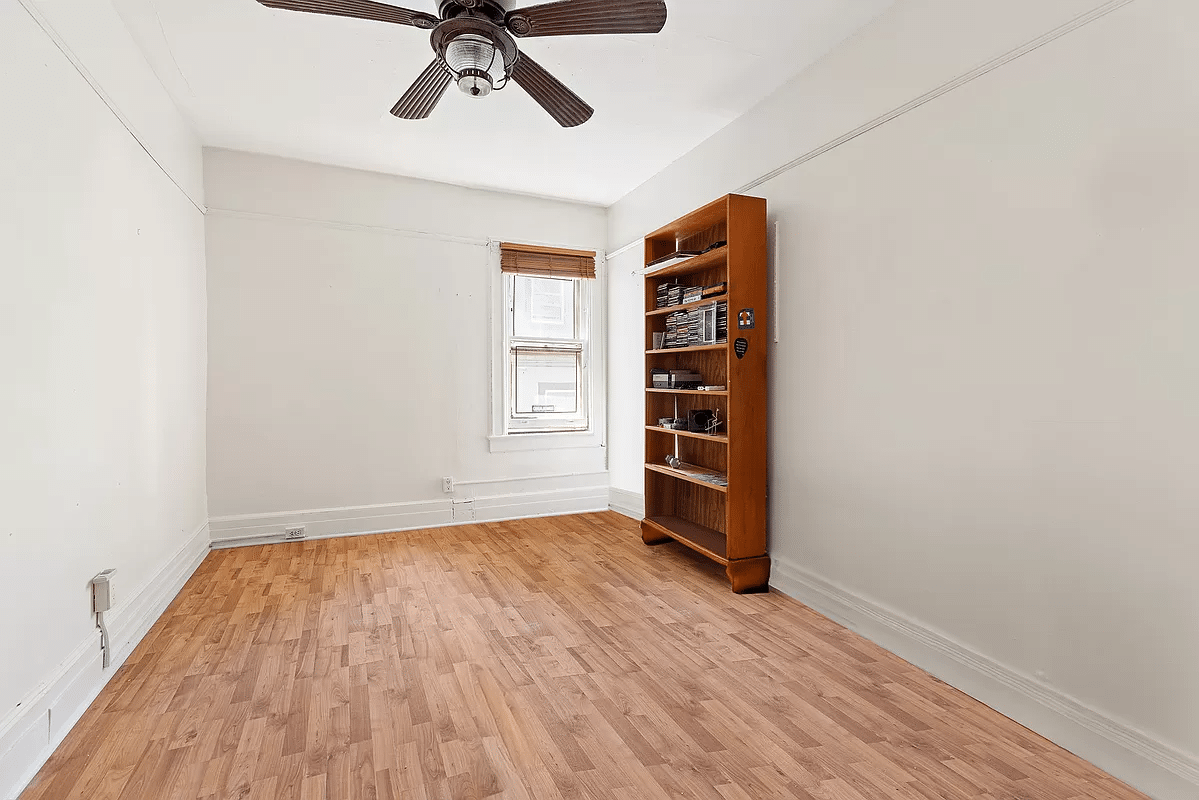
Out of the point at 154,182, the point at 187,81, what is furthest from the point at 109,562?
the point at 187,81

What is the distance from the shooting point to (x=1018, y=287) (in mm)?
2121

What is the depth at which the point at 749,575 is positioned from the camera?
132 inches

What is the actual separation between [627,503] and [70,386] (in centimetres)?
396

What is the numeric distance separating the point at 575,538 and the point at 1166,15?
13.2ft

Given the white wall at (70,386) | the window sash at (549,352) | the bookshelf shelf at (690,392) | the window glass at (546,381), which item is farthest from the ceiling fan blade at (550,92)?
the window glass at (546,381)

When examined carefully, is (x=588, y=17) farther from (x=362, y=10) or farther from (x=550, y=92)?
(x=362, y=10)

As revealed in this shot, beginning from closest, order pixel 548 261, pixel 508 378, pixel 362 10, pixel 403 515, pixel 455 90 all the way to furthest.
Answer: pixel 362 10
pixel 455 90
pixel 403 515
pixel 508 378
pixel 548 261

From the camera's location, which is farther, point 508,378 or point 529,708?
point 508,378

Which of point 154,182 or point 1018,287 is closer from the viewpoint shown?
point 1018,287

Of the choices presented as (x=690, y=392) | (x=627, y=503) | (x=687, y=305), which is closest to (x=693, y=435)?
(x=690, y=392)

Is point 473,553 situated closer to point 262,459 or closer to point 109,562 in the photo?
point 262,459

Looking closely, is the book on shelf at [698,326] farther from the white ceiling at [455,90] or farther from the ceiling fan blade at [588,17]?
the ceiling fan blade at [588,17]

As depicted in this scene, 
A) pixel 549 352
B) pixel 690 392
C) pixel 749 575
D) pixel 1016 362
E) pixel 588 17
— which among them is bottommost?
pixel 749 575

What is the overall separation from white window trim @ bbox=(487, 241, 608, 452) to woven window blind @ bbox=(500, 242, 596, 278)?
7 centimetres
